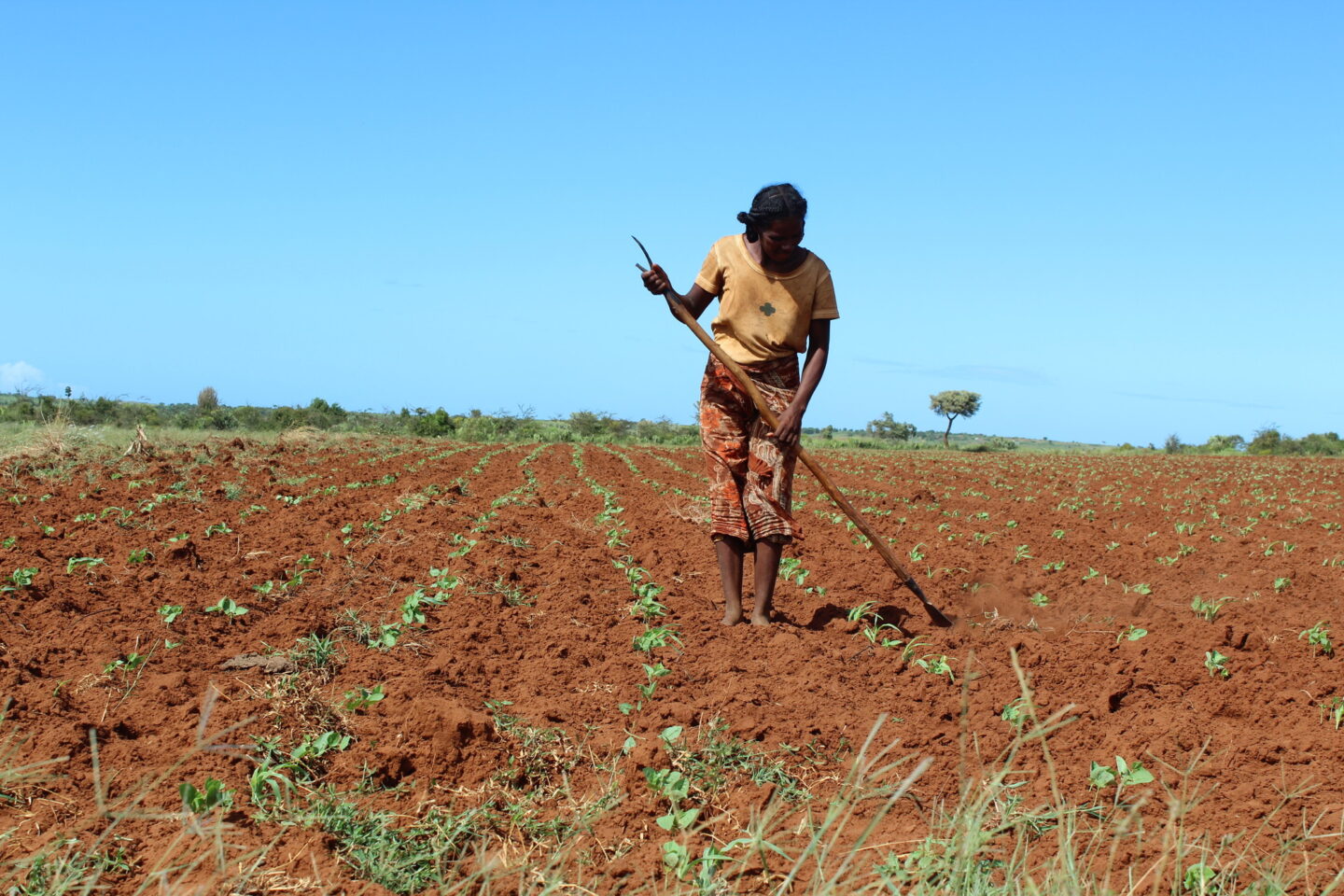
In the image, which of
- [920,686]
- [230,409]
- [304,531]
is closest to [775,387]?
[920,686]

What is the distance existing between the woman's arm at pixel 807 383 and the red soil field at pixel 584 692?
919mm

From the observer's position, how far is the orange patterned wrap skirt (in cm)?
481

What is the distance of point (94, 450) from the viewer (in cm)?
1758

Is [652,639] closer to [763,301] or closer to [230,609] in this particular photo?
[763,301]

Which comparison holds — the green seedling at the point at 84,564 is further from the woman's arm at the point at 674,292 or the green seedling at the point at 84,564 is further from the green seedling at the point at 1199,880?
the green seedling at the point at 1199,880

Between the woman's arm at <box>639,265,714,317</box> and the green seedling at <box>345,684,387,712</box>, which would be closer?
the green seedling at <box>345,684,387,712</box>

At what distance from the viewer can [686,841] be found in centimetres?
212

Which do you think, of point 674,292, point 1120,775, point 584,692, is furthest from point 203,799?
point 674,292

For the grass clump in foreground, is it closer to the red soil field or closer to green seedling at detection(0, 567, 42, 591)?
the red soil field

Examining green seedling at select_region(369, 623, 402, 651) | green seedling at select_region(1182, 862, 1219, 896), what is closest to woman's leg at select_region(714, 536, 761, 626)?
green seedling at select_region(369, 623, 402, 651)

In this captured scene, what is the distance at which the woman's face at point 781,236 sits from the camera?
15.0 ft

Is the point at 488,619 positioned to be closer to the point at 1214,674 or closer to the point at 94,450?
the point at 1214,674

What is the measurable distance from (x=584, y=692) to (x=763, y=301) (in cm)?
201

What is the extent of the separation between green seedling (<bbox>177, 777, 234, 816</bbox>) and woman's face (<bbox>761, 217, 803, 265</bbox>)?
3137mm
